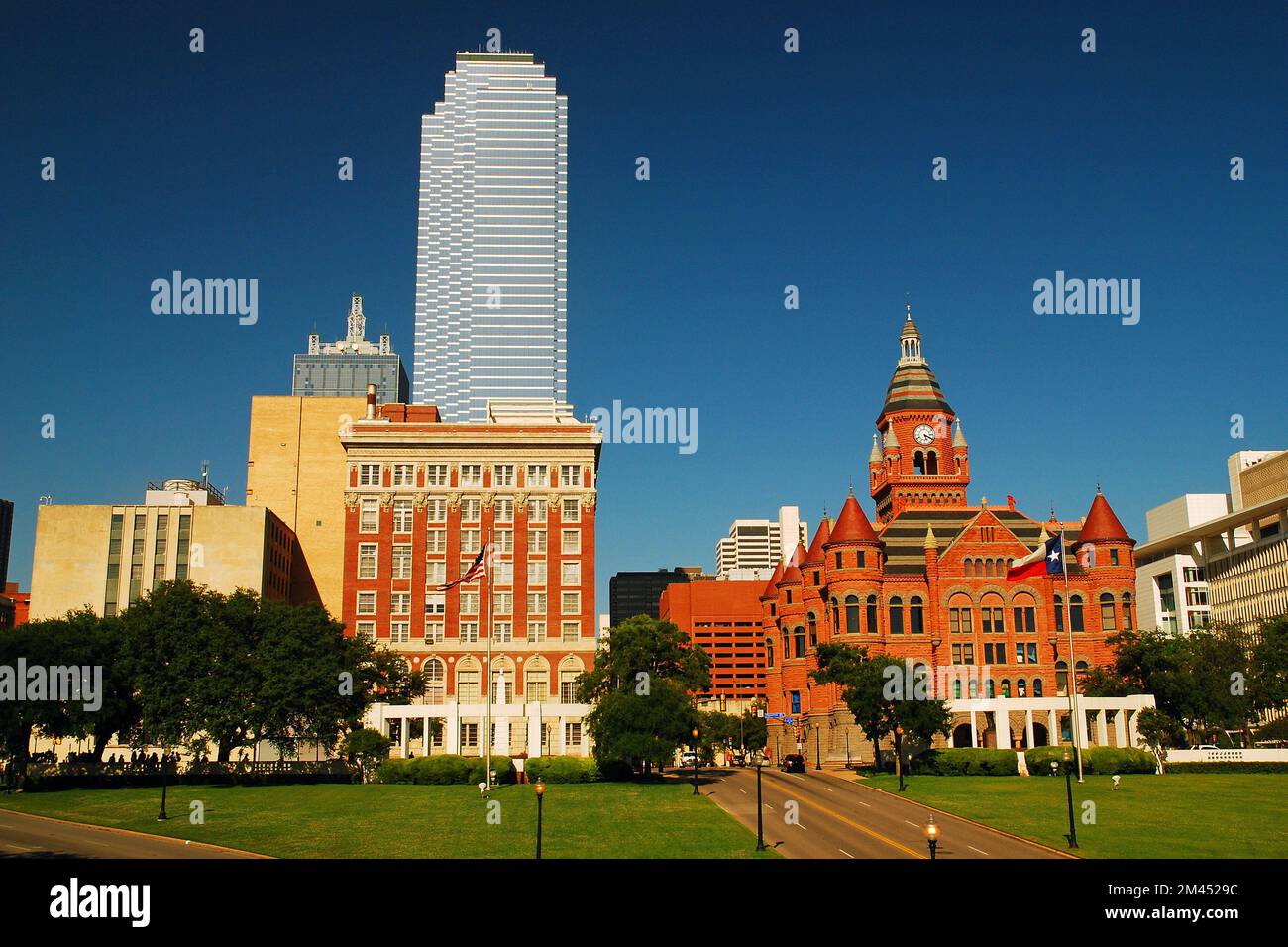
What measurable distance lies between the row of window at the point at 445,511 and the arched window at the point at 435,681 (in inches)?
538

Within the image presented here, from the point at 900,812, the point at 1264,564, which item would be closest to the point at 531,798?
the point at 900,812

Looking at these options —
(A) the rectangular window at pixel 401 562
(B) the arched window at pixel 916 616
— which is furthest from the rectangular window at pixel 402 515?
(B) the arched window at pixel 916 616

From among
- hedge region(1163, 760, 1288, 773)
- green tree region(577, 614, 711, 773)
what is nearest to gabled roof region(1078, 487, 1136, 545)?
hedge region(1163, 760, 1288, 773)

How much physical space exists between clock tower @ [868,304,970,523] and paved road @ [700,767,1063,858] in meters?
59.7

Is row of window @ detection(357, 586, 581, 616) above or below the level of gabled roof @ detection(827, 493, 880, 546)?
below

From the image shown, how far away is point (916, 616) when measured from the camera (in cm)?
10719

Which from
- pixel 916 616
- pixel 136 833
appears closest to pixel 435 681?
pixel 916 616

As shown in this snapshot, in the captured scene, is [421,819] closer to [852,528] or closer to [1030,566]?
[852,528]

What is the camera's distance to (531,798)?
62656 mm

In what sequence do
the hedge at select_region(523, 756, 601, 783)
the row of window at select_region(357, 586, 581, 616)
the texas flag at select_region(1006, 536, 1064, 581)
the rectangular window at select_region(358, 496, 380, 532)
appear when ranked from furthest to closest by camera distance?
1. the rectangular window at select_region(358, 496, 380, 532)
2. the row of window at select_region(357, 586, 581, 616)
3. the texas flag at select_region(1006, 536, 1064, 581)
4. the hedge at select_region(523, 756, 601, 783)

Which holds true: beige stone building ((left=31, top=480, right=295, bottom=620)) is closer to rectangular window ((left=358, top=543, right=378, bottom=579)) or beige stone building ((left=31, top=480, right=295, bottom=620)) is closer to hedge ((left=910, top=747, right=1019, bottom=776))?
rectangular window ((left=358, top=543, right=378, bottom=579))

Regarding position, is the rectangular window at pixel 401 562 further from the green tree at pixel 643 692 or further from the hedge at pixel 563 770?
the hedge at pixel 563 770

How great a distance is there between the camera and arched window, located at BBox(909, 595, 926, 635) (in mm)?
106812
